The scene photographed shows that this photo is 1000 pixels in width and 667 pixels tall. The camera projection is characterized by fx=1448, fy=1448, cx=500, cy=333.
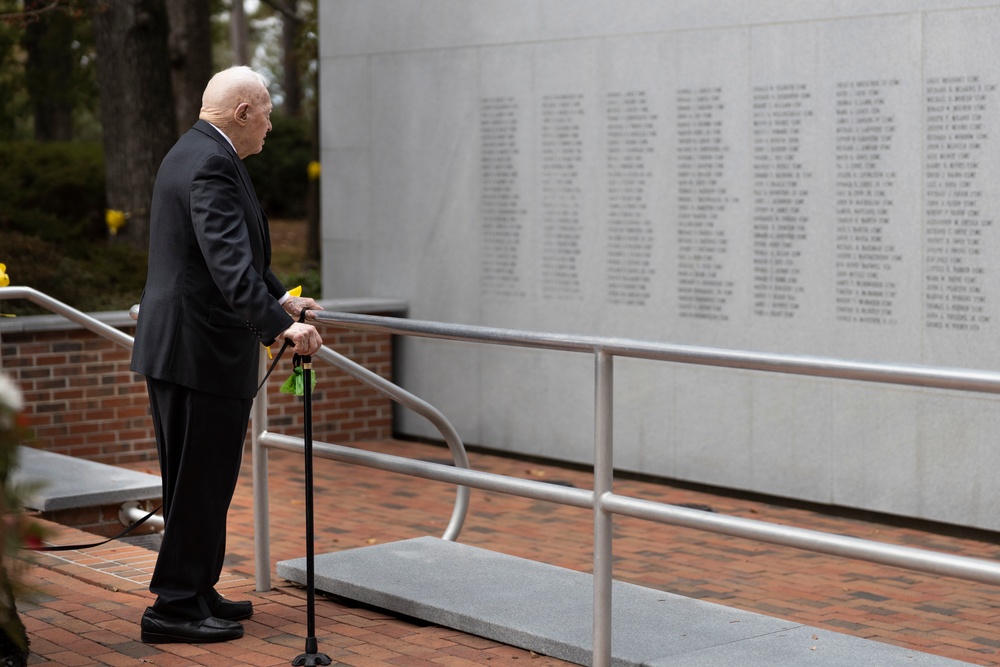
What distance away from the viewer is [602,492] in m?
3.89

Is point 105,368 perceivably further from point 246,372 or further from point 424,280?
point 246,372

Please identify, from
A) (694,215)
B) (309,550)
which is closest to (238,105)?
(309,550)

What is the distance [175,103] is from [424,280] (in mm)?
5205

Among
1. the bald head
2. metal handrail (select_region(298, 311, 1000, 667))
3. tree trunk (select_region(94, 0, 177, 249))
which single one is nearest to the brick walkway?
metal handrail (select_region(298, 311, 1000, 667))

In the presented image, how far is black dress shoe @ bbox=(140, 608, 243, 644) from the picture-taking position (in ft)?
14.6

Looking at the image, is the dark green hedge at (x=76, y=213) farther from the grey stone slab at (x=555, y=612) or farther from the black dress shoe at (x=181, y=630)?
the black dress shoe at (x=181, y=630)

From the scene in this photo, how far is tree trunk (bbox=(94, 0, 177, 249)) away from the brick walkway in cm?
473

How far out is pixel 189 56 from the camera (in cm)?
1331

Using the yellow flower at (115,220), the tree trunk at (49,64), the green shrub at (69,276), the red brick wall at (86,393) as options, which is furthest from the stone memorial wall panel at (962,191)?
the tree trunk at (49,64)

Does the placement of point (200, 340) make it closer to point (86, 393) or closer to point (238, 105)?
point (238, 105)

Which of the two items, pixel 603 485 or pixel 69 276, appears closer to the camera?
pixel 603 485

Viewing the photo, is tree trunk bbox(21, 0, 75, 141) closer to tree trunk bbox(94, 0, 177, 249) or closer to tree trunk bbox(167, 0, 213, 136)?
tree trunk bbox(167, 0, 213, 136)

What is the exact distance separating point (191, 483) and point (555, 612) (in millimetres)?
1198

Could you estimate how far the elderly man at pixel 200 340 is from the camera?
14.1 ft
